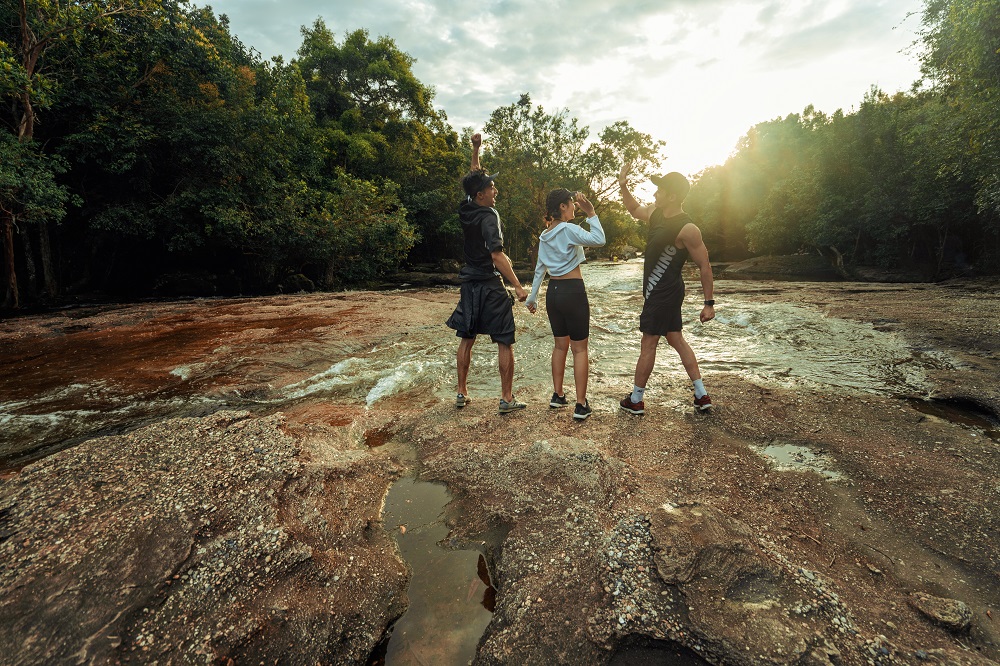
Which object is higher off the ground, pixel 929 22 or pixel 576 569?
pixel 929 22

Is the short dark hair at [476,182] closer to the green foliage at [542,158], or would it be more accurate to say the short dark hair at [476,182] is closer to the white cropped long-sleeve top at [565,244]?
the white cropped long-sleeve top at [565,244]

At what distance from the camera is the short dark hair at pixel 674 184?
3.76m

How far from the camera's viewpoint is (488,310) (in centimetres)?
401

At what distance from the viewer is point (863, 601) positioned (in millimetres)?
1785

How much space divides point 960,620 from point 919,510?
3.08 feet

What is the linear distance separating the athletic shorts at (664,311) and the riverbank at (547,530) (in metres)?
0.80

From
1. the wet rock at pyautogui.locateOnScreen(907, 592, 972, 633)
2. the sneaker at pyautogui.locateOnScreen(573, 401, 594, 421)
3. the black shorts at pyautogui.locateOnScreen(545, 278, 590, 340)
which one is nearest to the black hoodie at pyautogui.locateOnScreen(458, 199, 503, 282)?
the black shorts at pyautogui.locateOnScreen(545, 278, 590, 340)

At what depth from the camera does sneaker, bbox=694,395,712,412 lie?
3928 mm

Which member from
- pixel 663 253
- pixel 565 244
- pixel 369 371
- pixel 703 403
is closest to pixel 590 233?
pixel 565 244

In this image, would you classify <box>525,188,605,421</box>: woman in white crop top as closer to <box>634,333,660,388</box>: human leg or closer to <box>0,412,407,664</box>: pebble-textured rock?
<box>634,333,660,388</box>: human leg

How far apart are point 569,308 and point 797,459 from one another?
202cm

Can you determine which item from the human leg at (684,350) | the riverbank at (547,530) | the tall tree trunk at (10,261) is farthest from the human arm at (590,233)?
the tall tree trunk at (10,261)

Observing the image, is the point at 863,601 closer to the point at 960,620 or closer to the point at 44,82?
the point at 960,620

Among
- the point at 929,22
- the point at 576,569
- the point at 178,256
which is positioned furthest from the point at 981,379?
the point at 178,256
